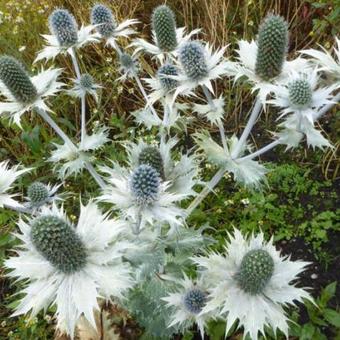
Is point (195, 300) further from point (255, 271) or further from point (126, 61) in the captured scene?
point (126, 61)

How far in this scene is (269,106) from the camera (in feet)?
11.9

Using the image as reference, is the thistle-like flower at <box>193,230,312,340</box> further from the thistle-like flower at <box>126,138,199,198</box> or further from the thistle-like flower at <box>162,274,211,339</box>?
the thistle-like flower at <box>126,138,199,198</box>

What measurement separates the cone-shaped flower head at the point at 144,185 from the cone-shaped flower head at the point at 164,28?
94 centimetres

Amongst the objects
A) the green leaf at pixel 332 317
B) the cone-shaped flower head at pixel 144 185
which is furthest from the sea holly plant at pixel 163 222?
the green leaf at pixel 332 317

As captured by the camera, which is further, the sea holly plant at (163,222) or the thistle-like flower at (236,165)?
the thistle-like flower at (236,165)

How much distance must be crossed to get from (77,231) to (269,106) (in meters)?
2.40

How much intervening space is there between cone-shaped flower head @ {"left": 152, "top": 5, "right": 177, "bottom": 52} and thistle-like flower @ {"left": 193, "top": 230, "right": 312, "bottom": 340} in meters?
1.12

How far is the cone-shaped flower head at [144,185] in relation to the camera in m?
1.62

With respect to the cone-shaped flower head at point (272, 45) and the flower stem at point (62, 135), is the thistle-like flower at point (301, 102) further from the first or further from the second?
the flower stem at point (62, 135)

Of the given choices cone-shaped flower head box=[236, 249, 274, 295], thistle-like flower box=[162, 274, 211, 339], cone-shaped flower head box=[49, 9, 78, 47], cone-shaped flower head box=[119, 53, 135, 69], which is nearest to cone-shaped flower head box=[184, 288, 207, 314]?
thistle-like flower box=[162, 274, 211, 339]

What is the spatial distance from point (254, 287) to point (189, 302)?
37 centimetres

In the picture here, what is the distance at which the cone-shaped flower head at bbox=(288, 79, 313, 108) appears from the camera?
1.81 meters

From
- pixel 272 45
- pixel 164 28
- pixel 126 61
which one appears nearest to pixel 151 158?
Answer: pixel 272 45

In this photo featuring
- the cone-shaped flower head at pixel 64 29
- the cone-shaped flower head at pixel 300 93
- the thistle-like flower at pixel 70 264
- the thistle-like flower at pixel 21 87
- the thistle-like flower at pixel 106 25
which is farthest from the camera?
the thistle-like flower at pixel 106 25
